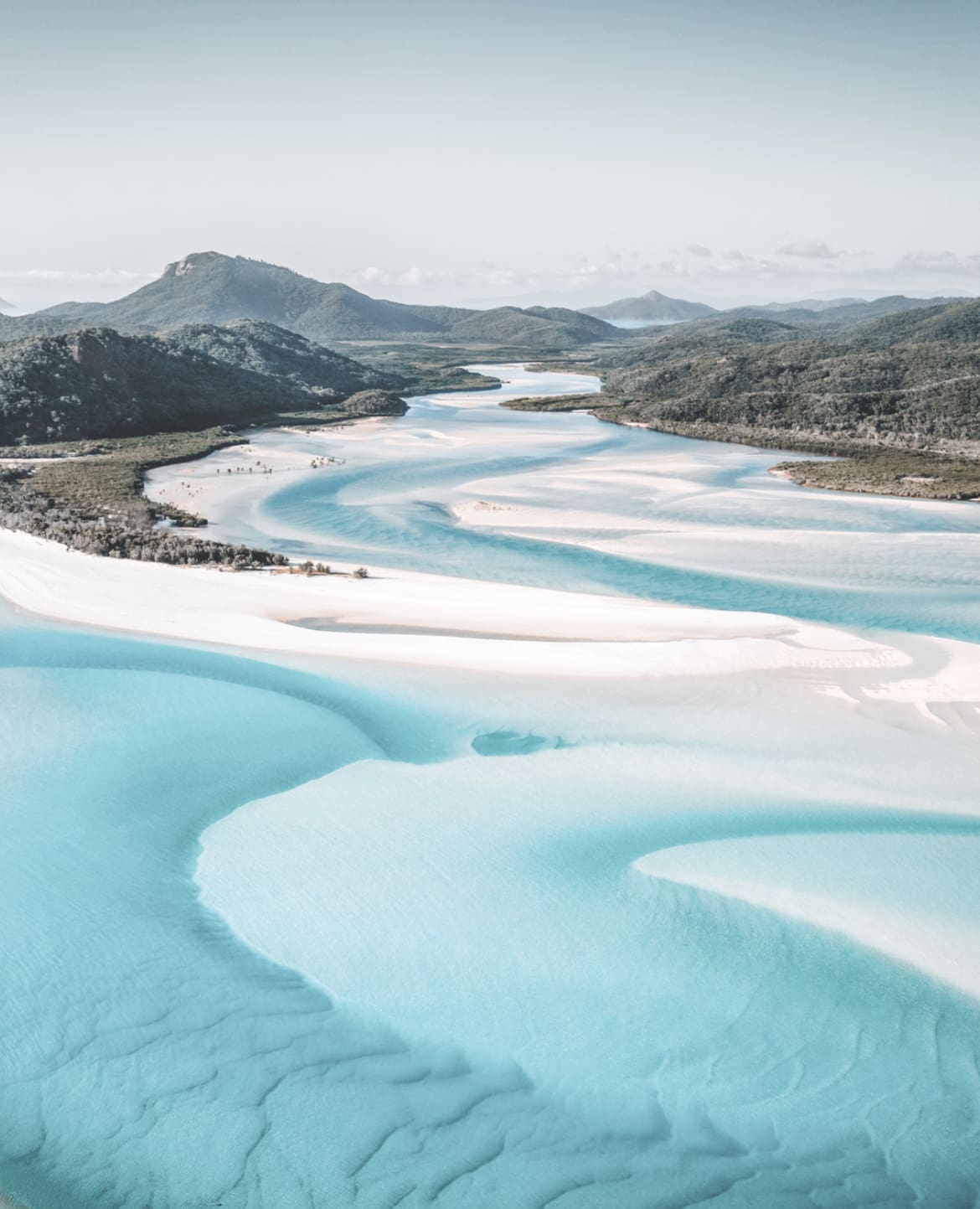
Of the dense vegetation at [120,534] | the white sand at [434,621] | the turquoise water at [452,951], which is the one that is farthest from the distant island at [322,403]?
the turquoise water at [452,951]

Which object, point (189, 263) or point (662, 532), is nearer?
point (662, 532)

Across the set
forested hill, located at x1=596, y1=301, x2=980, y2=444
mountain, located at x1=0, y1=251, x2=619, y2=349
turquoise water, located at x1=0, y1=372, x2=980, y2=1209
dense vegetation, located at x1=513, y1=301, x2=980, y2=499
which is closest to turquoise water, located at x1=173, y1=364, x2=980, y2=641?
dense vegetation, located at x1=513, y1=301, x2=980, y2=499

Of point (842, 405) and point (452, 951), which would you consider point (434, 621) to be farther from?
point (842, 405)

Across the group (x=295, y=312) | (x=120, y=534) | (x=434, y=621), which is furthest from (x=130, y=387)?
(x=295, y=312)

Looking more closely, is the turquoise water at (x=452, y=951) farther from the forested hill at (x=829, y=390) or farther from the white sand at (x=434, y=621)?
the forested hill at (x=829, y=390)

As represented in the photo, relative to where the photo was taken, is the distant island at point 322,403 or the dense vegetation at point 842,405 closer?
the distant island at point 322,403

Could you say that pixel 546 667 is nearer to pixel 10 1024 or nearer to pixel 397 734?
pixel 397 734
